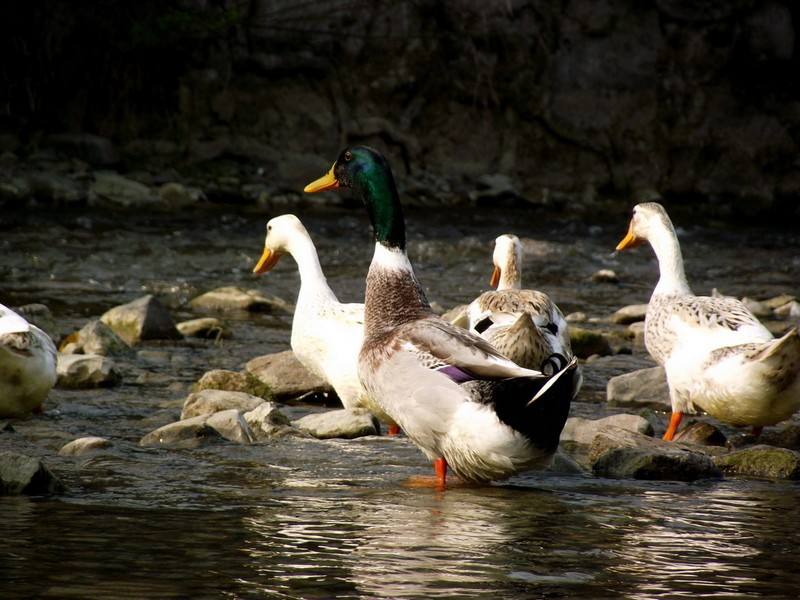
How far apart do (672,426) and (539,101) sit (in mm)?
13063

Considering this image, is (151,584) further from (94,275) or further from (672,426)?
(94,275)

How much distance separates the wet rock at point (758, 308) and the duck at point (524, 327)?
462 cm

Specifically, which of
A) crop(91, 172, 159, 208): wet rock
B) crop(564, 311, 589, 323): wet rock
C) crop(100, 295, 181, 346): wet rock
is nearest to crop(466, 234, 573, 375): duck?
crop(100, 295, 181, 346): wet rock

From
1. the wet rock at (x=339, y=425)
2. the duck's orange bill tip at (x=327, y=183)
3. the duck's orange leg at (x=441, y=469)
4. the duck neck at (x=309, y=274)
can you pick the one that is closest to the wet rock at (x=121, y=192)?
Result: the duck neck at (x=309, y=274)

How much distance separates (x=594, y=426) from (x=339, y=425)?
3.60 ft

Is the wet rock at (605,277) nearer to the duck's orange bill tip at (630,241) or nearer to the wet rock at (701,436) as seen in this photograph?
the duck's orange bill tip at (630,241)

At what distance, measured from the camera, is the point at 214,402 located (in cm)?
606

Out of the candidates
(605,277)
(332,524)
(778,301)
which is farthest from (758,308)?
(332,524)

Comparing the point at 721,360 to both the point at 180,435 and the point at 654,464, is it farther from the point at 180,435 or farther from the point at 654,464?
the point at 180,435

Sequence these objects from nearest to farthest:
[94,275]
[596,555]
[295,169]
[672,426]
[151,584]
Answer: [151,584], [596,555], [672,426], [94,275], [295,169]

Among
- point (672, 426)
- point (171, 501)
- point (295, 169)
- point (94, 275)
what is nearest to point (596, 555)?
point (171, 501)

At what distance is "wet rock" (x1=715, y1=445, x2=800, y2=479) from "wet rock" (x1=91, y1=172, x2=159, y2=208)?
36.8 ft

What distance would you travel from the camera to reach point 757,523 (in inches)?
166

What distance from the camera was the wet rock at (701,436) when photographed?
595 cm
